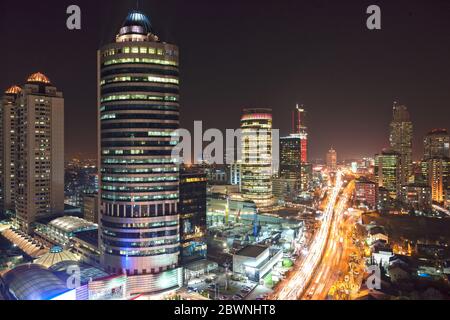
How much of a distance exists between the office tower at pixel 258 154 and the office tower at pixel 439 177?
127 feet

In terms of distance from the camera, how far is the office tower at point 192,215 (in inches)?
1347

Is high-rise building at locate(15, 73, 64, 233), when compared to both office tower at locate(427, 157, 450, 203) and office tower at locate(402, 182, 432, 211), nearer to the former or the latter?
office tower at locate(402, 182, 432, 211)

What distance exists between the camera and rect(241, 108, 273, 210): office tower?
65000 millimetres

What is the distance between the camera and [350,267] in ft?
110

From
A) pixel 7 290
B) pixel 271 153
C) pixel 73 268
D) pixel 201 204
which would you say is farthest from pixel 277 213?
pixel 7 290

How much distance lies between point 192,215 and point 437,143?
9093cm

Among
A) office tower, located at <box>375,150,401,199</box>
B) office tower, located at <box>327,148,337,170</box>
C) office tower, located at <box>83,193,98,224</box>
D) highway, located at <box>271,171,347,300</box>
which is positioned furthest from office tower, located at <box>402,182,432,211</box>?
office tower, located at <box>327,148,337,170</box>

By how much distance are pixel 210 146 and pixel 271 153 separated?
24.1m

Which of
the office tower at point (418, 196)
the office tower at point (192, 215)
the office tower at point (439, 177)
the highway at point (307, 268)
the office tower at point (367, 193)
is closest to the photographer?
the highway at point (307, 268)

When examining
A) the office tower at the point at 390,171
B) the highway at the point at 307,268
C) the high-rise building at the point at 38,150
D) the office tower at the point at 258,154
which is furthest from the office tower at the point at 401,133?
the high-rise building at the point at 38,150

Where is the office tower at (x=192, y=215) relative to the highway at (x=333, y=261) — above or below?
above

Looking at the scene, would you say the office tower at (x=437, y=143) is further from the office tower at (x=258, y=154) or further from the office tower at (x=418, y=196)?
the office tower at (x=258, y=154)

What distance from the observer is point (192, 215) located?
3572 cm

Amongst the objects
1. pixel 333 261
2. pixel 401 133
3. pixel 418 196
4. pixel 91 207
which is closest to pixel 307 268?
pixel 333 261
